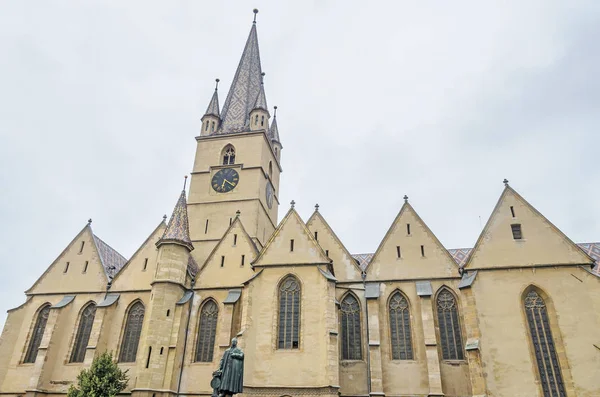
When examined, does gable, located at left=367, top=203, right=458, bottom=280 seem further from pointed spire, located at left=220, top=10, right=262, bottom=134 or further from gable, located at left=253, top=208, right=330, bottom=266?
pointed spire, located at left=220, top=10, right=262, bottom=134

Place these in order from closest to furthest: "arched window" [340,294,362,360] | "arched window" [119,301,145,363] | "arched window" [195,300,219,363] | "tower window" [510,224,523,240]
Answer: "arched window" [340,294,362,360]
"tower window" [510,224,523,240]
"arched window" [195,300,219,363]
"arched window" [119,301,145,363]

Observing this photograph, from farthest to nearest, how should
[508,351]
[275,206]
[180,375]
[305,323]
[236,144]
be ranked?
[275,206]
[236,144]
[180,375]
[305,323]
[508,351]

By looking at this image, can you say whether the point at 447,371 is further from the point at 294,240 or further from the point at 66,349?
the point at 66,349

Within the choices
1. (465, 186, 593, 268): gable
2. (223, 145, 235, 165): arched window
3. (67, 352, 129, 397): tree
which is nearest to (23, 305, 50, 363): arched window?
(67, 352, 129, 397): tree

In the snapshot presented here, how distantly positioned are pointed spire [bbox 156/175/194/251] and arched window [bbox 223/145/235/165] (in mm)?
9511

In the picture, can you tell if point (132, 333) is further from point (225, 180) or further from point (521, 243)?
point (521, 243)

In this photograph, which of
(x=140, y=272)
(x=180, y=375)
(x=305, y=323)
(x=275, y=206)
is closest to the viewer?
(x=305, y=323)

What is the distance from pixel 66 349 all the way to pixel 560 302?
30.2 metres

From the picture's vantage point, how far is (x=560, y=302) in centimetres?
2342

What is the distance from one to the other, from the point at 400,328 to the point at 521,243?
857 cm

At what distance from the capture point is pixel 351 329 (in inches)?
1029

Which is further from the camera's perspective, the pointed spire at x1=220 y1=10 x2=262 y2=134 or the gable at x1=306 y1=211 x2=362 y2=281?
the pointed spire at x1=220 y1=10 x2=262 y2=134

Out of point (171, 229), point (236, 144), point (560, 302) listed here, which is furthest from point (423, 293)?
point (236, 144)

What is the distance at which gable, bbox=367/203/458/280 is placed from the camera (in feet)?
88.0
